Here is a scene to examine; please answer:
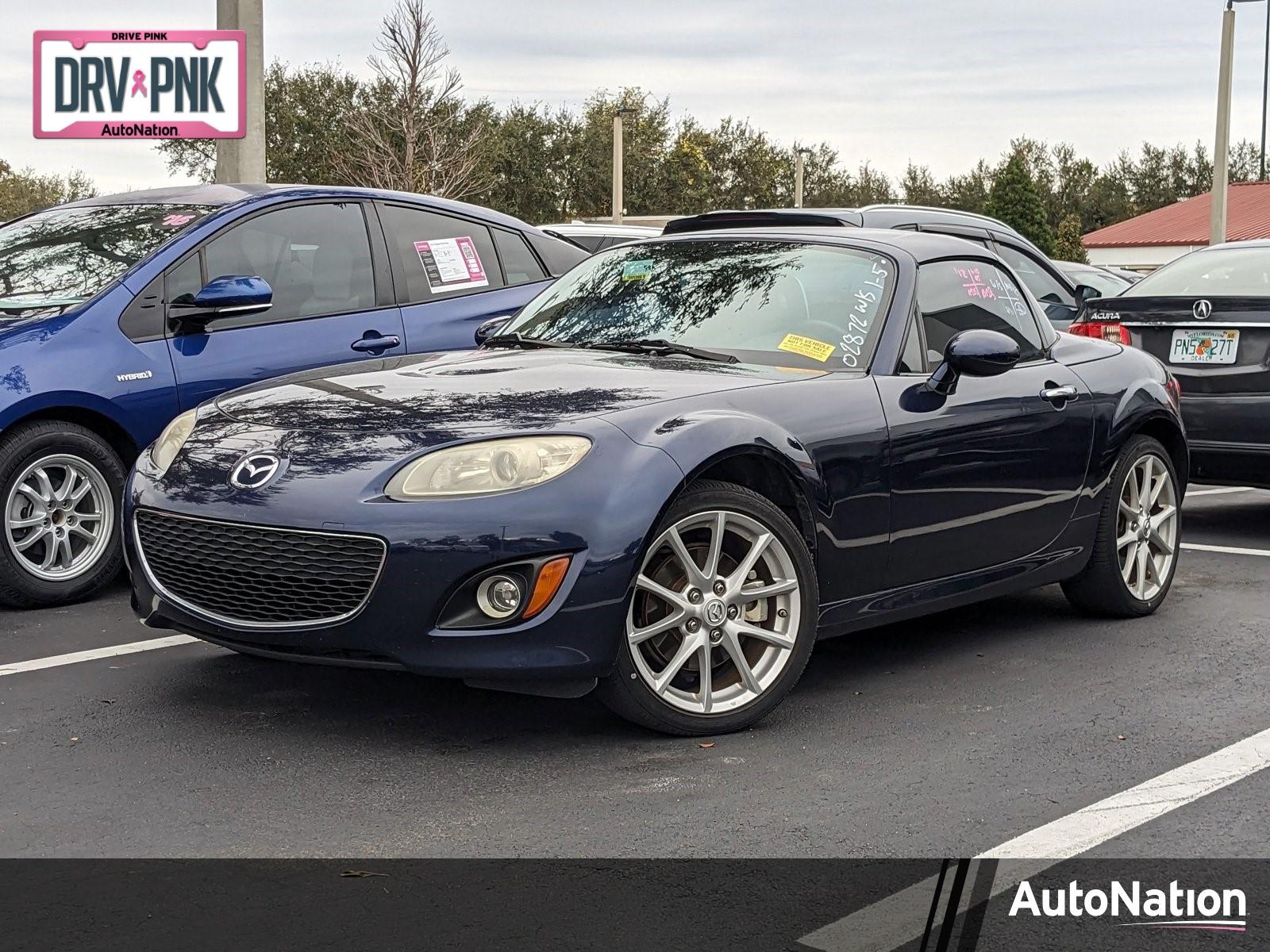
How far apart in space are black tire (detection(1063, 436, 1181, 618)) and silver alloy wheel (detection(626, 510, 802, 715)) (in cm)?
193

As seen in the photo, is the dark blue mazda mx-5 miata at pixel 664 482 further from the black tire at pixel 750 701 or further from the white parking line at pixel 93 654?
the white parking line at pixel 93 654

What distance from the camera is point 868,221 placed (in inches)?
407

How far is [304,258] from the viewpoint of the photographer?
7117mm

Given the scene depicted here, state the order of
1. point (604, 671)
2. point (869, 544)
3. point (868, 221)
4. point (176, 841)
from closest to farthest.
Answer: point (176, 841) → point (604, 671) → point (869, 544) → point (868, 221)

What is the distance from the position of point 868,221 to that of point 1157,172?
8182 centimetres

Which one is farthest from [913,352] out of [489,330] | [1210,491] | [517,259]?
[1210,491]

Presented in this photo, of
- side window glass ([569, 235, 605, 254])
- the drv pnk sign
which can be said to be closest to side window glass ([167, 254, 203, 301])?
the drv pnk sign

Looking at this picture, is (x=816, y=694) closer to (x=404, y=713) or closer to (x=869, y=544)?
(x=869, y=544)

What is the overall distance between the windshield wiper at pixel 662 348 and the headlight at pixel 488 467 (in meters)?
0.99

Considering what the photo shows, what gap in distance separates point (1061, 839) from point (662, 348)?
7.21ft

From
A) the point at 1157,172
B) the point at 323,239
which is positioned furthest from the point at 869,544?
the point at 1157,172

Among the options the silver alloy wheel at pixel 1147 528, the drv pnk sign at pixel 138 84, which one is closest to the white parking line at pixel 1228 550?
the silver alloy wheel at pixel 1147 528

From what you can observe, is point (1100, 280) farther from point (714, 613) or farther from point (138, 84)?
point (714, 613)

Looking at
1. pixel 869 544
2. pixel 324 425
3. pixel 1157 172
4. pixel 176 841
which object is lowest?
pixel 176 841
